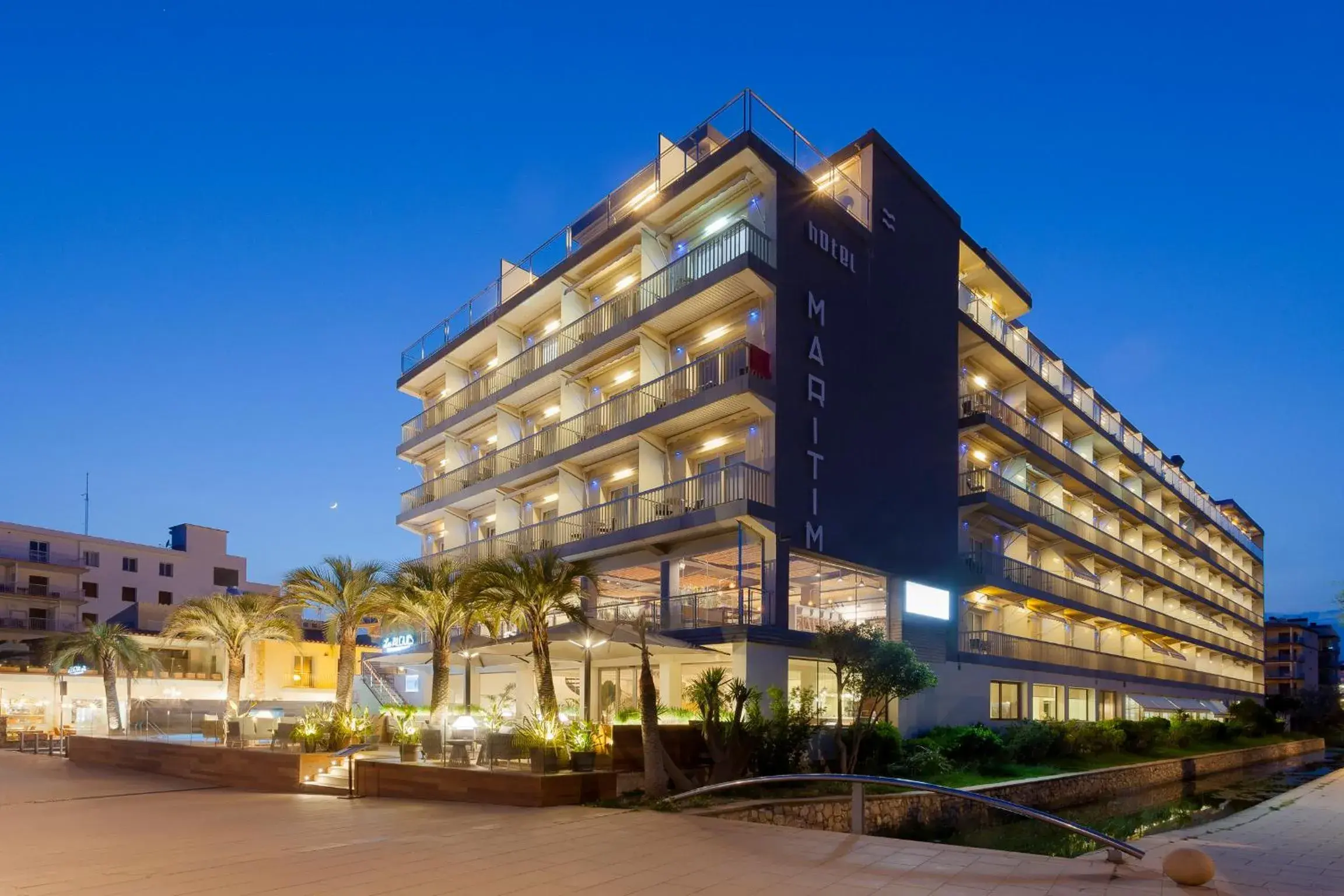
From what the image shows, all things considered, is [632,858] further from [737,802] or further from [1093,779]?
[1093,779]

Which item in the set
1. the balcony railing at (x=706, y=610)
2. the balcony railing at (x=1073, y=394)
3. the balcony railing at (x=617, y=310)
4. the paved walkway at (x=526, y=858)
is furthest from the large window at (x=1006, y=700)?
the paved walkway at (x=526, y=858)

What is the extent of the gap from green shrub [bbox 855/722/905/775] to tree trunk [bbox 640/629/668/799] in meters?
8.21

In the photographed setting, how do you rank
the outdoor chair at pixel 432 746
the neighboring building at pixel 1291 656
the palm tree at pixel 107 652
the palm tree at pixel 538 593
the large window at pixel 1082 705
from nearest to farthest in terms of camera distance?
the outdoor chair at pixel 432 746
the palm tree at pixel 538 593
the palm tree at pixel 107 652
the large window at pixel 1082 705
the neighboring building at pixel 1291 656

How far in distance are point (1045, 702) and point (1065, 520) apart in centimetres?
810

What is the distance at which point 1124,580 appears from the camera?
53688 millimetres

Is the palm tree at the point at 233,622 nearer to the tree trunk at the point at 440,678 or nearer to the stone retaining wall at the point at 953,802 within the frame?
the tree trunk at the point at 440,678

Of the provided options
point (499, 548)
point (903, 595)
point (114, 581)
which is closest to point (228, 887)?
point (903, 595)

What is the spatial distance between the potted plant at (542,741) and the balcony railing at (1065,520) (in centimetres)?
2294

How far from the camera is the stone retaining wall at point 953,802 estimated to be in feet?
58.2

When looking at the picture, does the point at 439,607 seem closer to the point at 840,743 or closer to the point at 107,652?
the point at 840,743

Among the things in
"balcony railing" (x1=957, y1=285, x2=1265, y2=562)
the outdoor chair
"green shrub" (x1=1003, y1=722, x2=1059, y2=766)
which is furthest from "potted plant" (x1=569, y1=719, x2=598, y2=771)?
"balcony railing" (x1=957, y1=285, x2=1265, y2=562)

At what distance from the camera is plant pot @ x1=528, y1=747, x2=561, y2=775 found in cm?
1775

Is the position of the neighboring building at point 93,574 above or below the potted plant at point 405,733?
above

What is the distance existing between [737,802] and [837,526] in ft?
45.6
